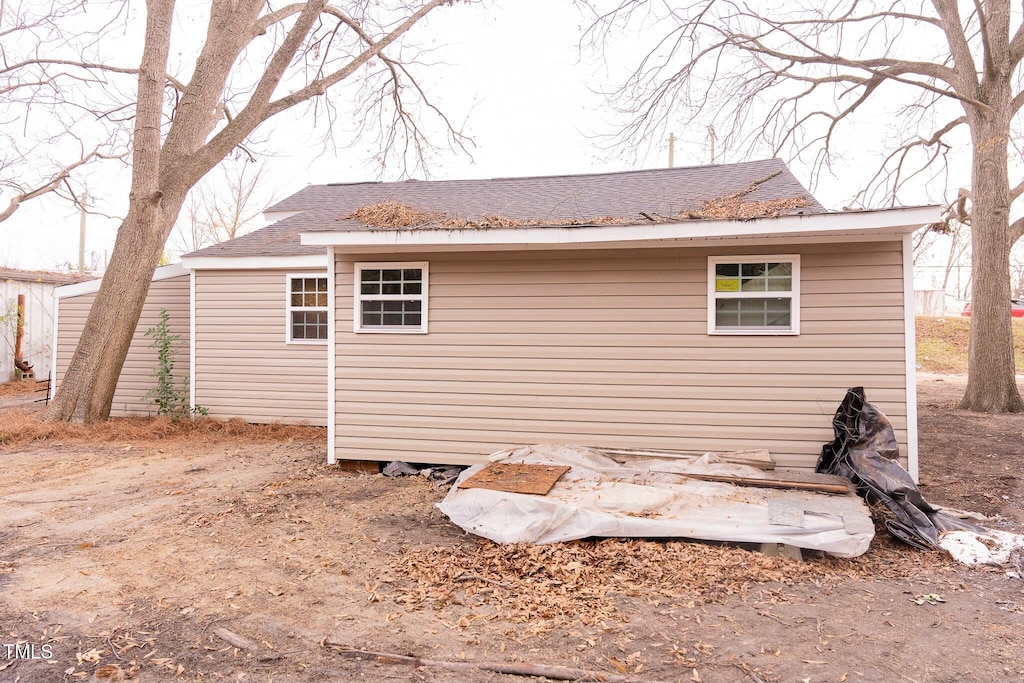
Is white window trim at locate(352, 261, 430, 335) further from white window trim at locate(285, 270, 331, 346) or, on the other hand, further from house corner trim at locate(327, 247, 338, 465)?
white window trim at locate(285, 270, 331, 346)

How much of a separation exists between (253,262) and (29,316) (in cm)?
1073

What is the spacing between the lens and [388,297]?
6750 mm

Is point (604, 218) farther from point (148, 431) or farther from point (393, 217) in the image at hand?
point (148, 431)

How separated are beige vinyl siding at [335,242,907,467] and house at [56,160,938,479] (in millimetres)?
16

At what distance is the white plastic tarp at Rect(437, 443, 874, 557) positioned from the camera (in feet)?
13.7

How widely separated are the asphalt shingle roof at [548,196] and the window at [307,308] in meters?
0.49

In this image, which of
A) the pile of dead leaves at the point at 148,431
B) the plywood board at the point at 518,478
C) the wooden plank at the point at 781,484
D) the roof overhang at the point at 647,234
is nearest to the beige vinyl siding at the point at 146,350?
the pile of dead leaves at the point at 148,431

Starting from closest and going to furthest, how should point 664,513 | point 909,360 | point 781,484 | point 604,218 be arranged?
1. point 664,513
2. point 781,484
3. point 909,360
4. point 604,218

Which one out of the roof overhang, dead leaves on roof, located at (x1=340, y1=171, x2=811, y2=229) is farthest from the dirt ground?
dead leaves on roof, located at (x1=340, y1=171, x2=811, y2=229)

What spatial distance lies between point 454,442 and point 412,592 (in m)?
2.89

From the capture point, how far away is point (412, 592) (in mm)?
3748

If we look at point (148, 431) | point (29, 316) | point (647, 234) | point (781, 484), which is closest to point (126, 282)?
point (148, 431)

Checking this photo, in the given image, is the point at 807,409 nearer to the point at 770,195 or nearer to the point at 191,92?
the point at 770,195

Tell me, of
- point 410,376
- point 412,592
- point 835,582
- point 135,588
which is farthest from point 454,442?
point 835,582
